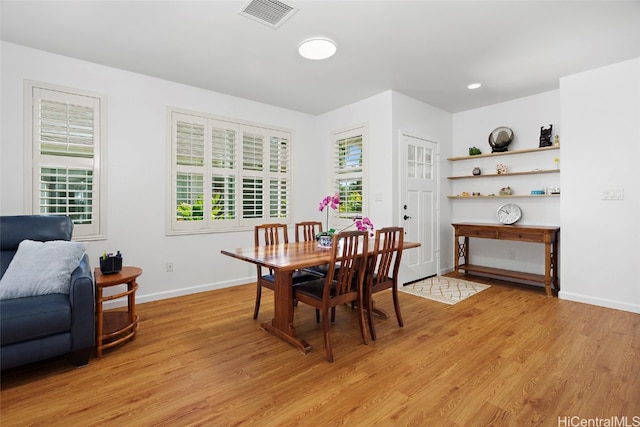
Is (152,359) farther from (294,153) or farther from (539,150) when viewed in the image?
(539,150)

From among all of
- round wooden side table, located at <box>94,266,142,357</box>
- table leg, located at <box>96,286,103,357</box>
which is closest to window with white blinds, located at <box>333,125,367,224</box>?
round wooden side table, located at <box>94,266,142,357</box>

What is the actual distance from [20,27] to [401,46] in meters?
3.26

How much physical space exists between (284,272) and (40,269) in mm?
1669

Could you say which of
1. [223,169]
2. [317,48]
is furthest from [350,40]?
[223,169]

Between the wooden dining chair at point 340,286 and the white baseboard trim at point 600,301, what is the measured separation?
265cm

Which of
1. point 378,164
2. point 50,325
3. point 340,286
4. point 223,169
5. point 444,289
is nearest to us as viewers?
point 50,325

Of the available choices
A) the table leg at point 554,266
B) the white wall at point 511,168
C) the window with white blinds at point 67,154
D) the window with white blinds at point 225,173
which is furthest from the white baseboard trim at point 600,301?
the window with white blinds at point 67,154

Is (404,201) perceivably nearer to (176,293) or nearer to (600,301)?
(600,301)

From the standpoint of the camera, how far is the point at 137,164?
3.52 m

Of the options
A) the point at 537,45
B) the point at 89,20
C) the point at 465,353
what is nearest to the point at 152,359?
the point at 465,353

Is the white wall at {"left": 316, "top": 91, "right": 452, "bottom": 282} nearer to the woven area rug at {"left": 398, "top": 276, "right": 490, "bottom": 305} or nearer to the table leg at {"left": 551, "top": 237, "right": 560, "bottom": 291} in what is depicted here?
the woven area rug at {"left": 398, "top": 276, "right": 490, "bottom": 305}

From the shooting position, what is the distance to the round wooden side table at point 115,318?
226 cm

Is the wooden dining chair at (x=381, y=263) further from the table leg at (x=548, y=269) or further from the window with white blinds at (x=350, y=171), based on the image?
the table leg at (x=548, y=269)

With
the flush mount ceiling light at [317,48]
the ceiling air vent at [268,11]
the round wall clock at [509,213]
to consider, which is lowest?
the round wall clock at [509,213]
